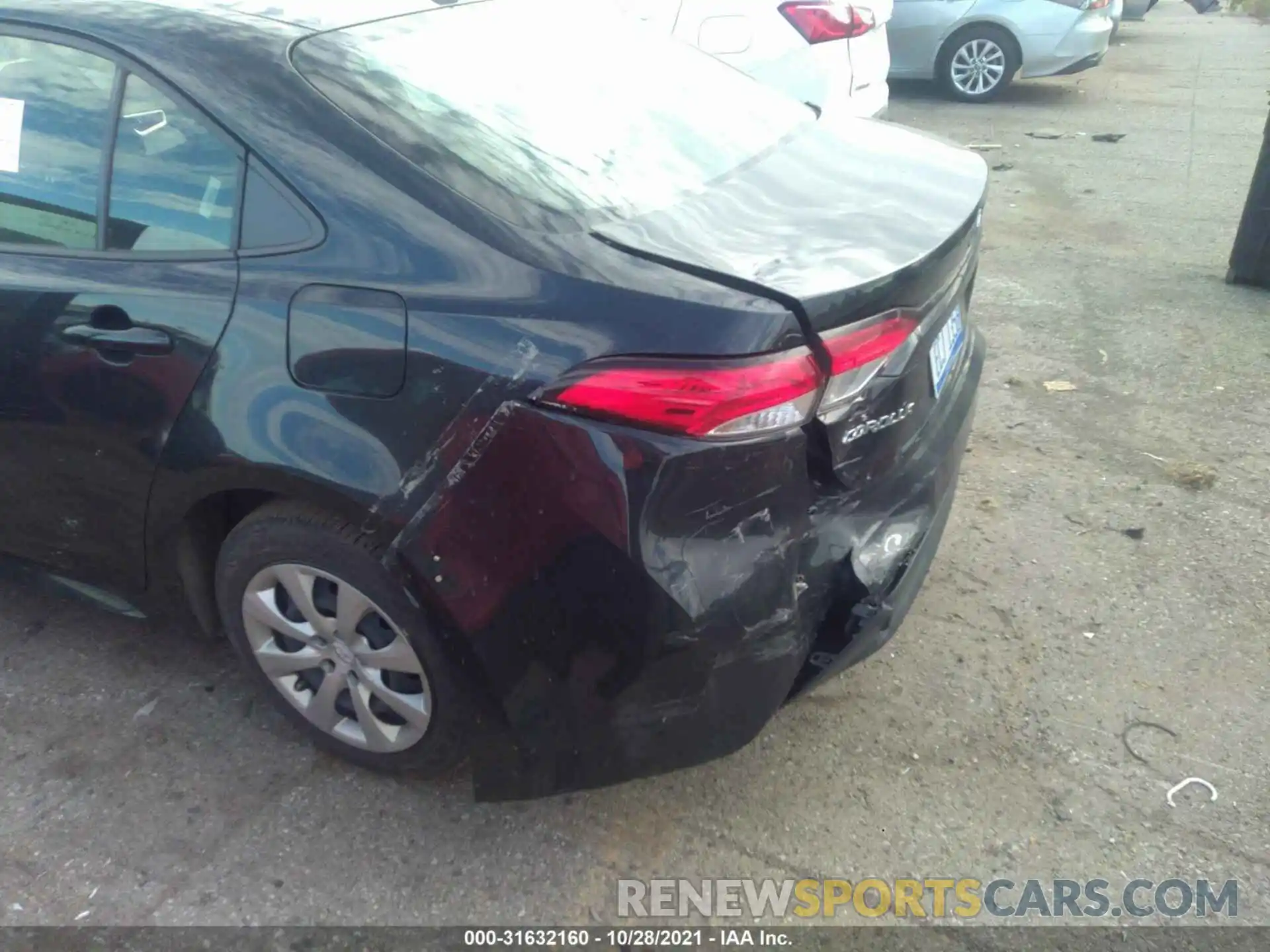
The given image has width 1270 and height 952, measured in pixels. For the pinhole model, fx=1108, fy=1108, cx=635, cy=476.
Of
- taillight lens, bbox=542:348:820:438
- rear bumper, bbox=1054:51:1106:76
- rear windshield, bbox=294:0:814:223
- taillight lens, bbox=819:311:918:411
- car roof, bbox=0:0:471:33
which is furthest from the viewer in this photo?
rear bumper, bbox=1054:51:1106:76

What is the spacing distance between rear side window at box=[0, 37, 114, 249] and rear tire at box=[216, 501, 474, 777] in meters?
0.82

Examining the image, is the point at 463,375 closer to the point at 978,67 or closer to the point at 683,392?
the point at 683,392

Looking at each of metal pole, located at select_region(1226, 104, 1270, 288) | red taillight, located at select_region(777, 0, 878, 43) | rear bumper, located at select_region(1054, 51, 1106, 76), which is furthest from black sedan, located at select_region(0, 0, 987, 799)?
rear bumper, located at select_region(1054, 51, 1106, 76)

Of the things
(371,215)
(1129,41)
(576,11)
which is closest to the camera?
(371,215)

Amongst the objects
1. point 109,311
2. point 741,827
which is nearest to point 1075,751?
point 741,827

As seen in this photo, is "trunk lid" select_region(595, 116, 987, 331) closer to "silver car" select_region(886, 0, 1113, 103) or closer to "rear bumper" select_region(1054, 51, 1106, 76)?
"silver car" select_region(886, 0, 1113, 103)

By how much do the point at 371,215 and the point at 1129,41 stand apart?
55.6 feet

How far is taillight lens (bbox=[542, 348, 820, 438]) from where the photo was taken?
194 cm

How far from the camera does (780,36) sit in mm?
6535

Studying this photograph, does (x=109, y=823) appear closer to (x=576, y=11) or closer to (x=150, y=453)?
(x=150, y=453)

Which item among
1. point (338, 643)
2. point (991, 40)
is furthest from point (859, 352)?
point (991, 40)

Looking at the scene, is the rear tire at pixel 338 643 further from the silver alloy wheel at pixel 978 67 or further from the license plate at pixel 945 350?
the silver alloy wheel at pixel 978 67

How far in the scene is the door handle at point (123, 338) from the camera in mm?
2346

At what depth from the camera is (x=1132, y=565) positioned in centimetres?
338
